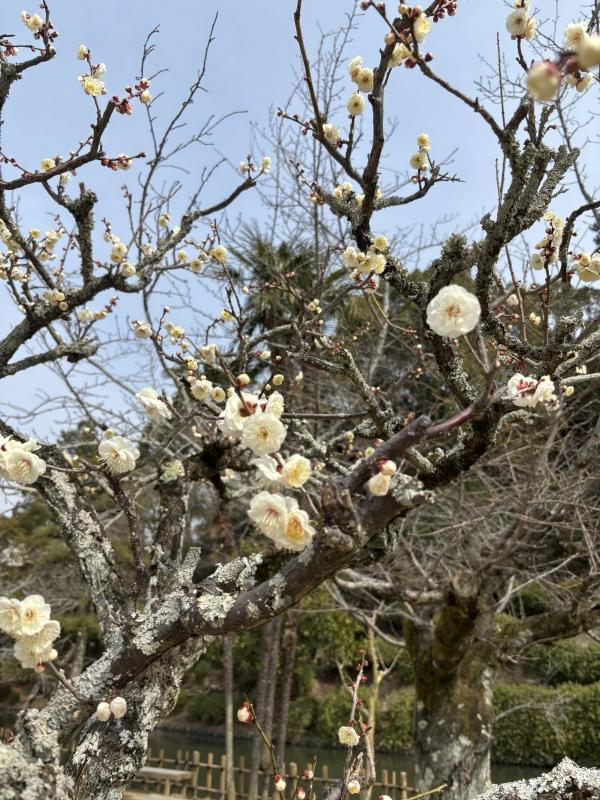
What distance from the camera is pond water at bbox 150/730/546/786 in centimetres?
1062

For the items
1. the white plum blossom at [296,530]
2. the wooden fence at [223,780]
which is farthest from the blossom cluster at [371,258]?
the wooden fence at [223,780]

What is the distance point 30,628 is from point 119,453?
53 cm

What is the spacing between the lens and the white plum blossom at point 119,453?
181 cm

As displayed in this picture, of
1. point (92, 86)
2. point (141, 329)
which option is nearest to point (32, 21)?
point (92, 86)

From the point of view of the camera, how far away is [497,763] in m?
11.3

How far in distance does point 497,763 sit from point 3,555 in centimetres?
920

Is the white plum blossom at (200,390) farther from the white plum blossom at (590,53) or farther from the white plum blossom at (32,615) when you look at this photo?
the white plum blossom at (590,53)

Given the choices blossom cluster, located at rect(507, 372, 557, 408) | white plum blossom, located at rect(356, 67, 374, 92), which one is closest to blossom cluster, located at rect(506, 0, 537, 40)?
white plum blossom, located at rect(356, 67, 374, 92)

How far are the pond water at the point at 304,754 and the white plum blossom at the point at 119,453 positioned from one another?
8.23 meters

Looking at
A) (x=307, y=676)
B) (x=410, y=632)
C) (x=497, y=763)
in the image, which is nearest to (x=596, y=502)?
(x=410, y=632)

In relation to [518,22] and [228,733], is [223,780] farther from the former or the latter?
[518,22]

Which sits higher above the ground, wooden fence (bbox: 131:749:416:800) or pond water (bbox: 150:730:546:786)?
wooden fence (bbox: 131:749:416:800)

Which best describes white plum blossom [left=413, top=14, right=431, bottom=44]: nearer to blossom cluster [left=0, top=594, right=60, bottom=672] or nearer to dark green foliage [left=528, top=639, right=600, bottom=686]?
blossom cluster [left=0, top=594, right=60, bottom=672]

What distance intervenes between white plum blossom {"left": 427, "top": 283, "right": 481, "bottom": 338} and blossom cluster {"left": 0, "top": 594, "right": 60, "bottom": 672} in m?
1.10
